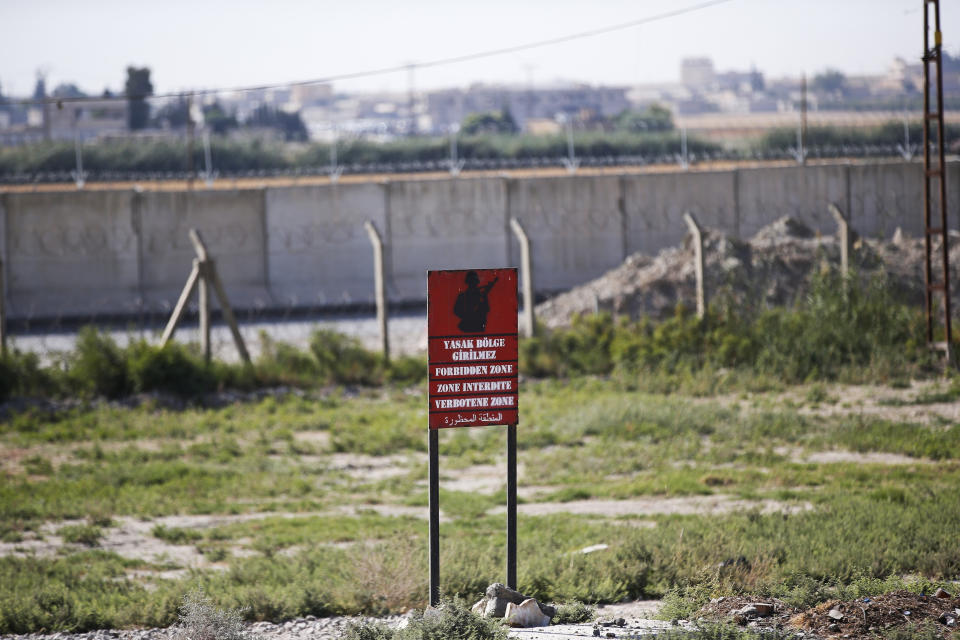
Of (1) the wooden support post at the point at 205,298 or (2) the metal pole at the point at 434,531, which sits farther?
(1) the wooden support post at the point at 205,298

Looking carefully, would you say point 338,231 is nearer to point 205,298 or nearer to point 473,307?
point 205,298

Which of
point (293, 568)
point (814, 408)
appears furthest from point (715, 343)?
point (293, 568)

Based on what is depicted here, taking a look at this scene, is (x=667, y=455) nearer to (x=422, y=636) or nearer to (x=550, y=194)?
(x=422, y=636)

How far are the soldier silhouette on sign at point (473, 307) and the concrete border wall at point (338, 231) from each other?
59.4 feet

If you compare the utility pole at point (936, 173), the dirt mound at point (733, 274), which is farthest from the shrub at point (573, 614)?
the dirt mound at point (733, 274)

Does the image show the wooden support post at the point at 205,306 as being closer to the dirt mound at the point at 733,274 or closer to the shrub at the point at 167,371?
the shrub at the point at 167,371

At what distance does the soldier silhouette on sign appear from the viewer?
6781mm

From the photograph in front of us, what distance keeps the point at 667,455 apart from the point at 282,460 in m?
4.40

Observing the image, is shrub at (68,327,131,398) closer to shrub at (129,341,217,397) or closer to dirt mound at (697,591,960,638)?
shrub at (129,341,217,397)

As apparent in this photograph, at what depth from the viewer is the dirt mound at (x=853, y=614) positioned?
606 centimetres

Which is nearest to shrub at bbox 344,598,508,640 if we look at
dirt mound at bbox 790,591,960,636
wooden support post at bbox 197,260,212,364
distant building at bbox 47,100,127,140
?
dirt mound at bbox 790,591,960,636

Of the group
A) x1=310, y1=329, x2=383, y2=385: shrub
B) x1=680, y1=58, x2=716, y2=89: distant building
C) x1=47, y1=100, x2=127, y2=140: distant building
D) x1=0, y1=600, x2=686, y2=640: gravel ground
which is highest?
x1=680, y1=58, x2=716, y2=89: distant building

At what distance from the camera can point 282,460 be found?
1223cm

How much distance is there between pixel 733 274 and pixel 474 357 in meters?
13.0
